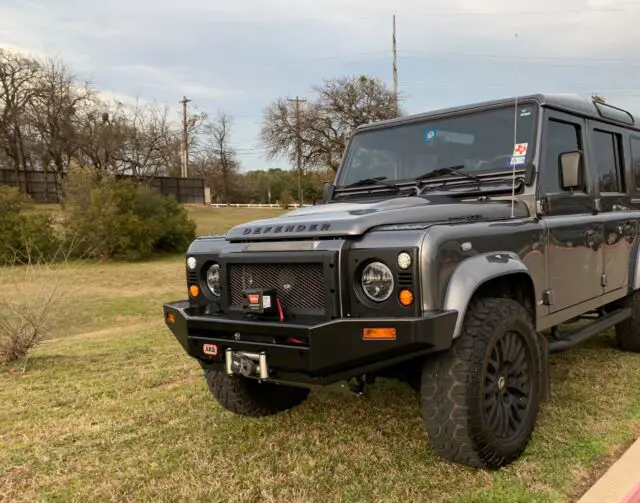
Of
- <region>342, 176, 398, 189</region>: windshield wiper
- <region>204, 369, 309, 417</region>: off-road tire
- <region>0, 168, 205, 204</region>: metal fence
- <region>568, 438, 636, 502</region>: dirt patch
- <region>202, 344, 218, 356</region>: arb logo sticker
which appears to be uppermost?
<region>0, 168, 205, 204</region>: metal fence

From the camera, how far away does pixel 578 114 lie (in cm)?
455

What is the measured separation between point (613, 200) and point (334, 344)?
11.0 feet

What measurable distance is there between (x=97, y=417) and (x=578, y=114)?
4.27 metres

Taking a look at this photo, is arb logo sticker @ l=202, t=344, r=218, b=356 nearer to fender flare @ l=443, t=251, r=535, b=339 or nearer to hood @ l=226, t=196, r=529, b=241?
hood @ l=226, t=196, r=529, b=241

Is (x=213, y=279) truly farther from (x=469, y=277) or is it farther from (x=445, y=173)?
(x=445, y=173)

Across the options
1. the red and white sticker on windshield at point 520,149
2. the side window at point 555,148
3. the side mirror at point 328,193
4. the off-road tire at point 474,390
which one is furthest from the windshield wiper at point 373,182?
the off-road tire at point 474,390

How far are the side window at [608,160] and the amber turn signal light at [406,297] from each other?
2.80m

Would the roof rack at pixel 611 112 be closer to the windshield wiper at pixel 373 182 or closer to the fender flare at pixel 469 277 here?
the windshield wiper at pixel 373 182

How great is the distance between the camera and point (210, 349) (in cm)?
335

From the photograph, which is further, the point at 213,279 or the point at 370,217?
the point at 213,279

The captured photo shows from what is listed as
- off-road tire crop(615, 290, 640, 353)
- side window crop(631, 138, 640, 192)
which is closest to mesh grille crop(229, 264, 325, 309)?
off-road tire crop(615, 290, 640, 353)

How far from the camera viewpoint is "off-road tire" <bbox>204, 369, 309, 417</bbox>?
13.2 ft

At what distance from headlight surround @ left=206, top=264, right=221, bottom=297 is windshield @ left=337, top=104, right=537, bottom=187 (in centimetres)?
157

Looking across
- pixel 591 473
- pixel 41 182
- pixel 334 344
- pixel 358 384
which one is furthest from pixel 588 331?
pixel 41 182
